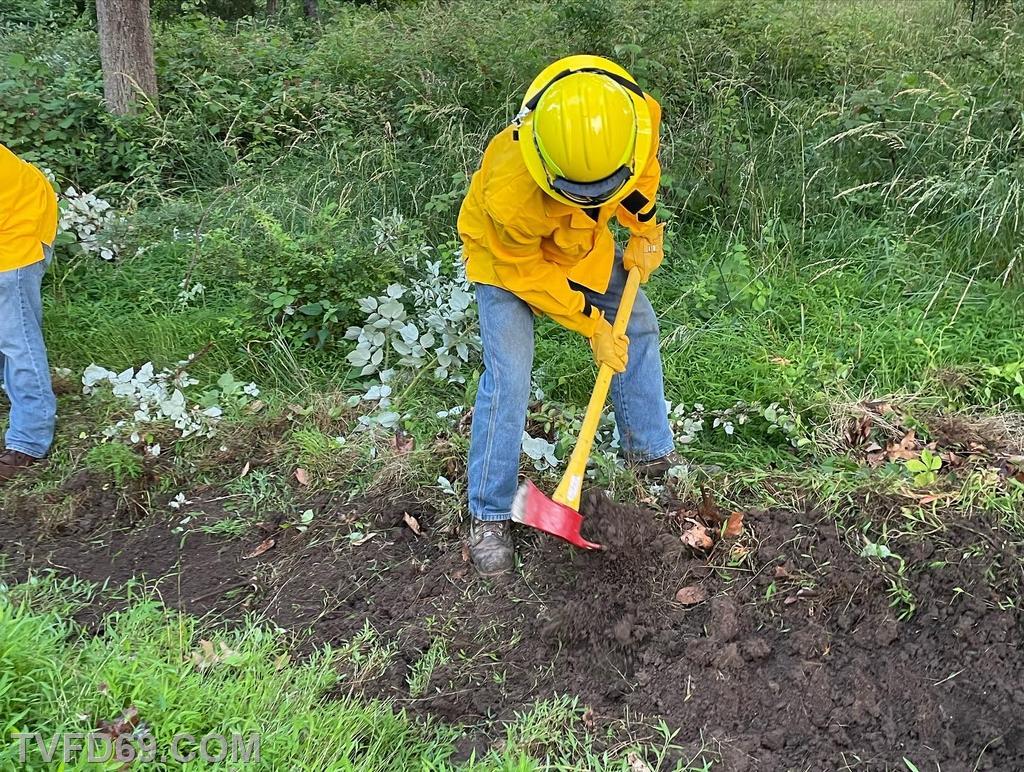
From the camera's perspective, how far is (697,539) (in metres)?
2.40

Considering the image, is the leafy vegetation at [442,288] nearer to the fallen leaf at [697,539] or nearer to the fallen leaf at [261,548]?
the fallen leaf at [261,548]

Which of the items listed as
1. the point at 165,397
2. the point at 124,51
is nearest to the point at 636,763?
the point at 165,397

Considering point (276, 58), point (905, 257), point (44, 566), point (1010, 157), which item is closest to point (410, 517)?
point (44, 566)

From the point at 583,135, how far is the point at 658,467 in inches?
50.8

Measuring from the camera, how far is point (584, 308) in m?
2.38

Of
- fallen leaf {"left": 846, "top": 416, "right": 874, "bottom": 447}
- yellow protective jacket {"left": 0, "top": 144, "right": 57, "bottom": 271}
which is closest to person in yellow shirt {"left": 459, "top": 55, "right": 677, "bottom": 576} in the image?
fallen leaf {"left": 846, "top": 416, "right": 874, "bottom": 447}

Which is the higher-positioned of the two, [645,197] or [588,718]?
[645,197]

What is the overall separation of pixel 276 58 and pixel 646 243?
425 centimetres

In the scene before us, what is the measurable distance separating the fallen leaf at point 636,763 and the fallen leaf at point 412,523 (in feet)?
3.49

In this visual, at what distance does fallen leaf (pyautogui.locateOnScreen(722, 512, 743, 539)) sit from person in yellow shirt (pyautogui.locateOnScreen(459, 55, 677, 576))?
0.36 meters

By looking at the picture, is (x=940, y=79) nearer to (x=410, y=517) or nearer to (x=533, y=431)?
(x=533, y=431)

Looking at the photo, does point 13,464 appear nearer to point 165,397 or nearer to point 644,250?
point 165,397

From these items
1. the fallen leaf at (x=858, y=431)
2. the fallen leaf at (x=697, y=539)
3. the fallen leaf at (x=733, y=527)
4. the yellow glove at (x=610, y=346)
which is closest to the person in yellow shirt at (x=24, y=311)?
the yellow glove at (x=610, y=346)

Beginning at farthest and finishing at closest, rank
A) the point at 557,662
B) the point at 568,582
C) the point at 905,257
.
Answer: the point at 905,257, the point at 568,582, the point at 557,662
